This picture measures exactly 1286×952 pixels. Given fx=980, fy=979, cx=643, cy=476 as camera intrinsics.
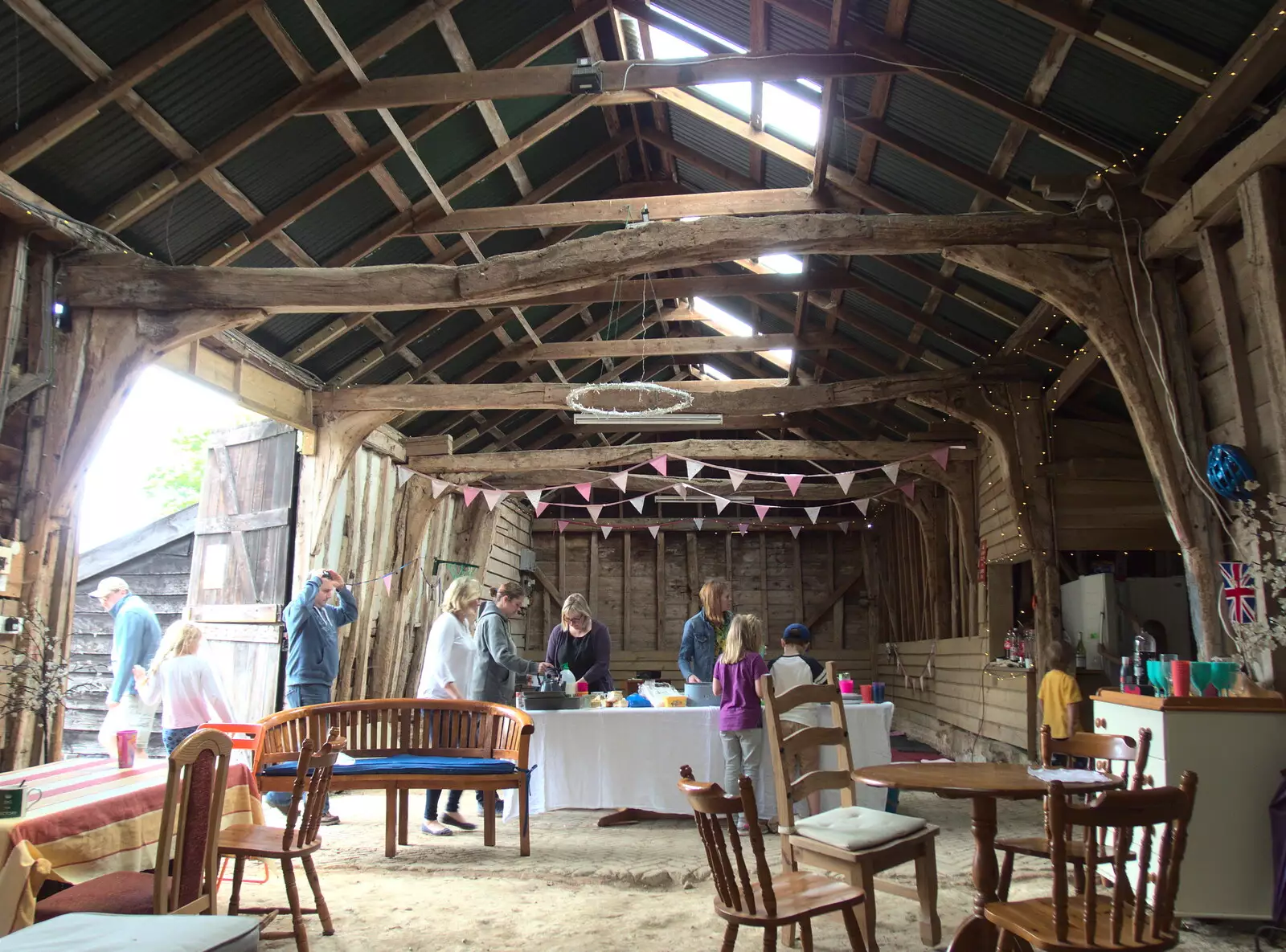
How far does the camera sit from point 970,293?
734cm

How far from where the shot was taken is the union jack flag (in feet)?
15.1

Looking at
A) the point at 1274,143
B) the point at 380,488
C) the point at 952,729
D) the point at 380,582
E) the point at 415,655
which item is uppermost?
the point at 1274,143

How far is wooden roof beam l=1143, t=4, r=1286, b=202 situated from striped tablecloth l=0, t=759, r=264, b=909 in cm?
531

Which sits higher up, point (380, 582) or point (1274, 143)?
point (1274, 143)

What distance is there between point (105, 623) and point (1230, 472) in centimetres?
1001

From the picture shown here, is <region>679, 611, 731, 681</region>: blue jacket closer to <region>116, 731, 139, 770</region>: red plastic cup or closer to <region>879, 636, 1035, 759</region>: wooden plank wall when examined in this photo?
<region>879, 636, 1035, 759</region>: wooden plank wall

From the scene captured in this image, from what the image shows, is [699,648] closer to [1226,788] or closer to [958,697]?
[1226,788]

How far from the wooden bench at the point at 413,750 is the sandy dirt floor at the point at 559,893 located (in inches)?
10.8

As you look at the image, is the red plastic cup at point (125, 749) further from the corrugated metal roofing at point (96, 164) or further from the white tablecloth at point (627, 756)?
the corrugated metal roofing at point (96, 164)

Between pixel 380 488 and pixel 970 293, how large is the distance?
584 cm

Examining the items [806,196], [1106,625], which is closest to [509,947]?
[806,196]

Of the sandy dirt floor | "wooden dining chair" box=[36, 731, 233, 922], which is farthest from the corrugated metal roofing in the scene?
the sandy dirt floor

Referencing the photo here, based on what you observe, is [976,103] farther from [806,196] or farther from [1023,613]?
[1023,613]

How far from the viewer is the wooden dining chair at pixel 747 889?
2.63m
